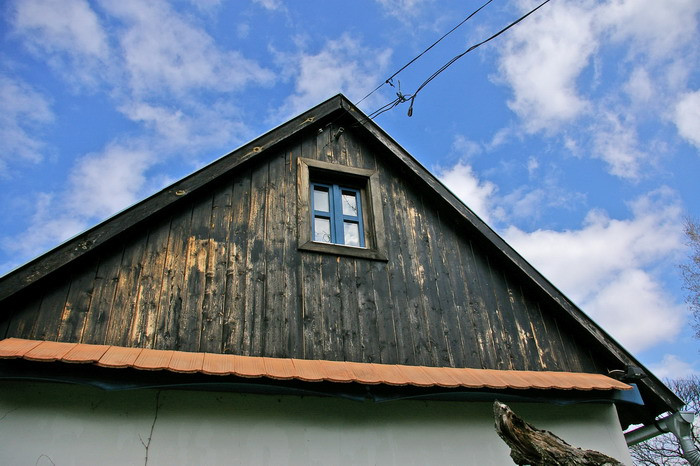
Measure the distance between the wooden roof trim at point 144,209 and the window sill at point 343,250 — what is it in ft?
4.37

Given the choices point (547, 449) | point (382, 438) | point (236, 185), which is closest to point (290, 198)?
point (236, 185)

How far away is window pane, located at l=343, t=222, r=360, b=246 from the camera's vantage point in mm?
6441

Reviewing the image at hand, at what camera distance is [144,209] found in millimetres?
5215

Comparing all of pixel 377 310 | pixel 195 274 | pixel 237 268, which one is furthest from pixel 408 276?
pixel 195 274

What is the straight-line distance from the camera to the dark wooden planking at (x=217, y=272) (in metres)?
4.95

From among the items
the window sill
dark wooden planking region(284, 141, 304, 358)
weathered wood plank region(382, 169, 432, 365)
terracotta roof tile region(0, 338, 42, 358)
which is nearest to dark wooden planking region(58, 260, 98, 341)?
terracotta roof tile region(0, 338, 42, 358)

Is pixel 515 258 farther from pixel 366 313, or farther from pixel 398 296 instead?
pixel 366 313

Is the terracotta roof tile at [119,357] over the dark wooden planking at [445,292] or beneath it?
beneath

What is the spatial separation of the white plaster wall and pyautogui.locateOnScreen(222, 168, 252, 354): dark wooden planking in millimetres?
618

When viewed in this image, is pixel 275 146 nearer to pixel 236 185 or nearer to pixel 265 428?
pixel 236 185

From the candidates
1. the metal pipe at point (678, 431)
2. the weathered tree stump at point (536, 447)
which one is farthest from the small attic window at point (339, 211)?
the metal pipe at point (678, 431)

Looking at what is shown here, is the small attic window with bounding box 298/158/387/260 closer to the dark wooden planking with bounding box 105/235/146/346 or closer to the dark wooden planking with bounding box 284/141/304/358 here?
the dark wooden planking with bounding box 284/141/304/358

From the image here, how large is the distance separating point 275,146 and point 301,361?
9.66 feet

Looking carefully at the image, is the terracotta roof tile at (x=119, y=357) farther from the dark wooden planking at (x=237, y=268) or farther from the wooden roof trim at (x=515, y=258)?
the wooden roof trim at (x=515, y=258)
